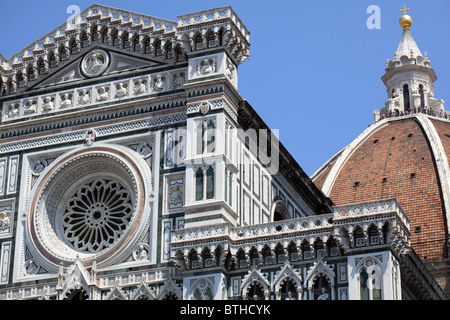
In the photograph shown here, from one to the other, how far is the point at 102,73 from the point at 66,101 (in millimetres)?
1450

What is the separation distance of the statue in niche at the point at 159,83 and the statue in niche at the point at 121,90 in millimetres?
986

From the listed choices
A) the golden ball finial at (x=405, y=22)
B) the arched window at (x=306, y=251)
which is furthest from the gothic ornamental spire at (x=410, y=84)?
the arched window at (x=306, y=251)

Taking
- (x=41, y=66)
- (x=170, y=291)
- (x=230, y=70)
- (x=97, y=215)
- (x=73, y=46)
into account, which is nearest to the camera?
(x=170, y=291)

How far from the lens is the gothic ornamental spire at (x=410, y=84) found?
74.8 meters

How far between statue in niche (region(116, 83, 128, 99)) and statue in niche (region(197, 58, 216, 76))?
8.58ft

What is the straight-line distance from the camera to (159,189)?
111ft

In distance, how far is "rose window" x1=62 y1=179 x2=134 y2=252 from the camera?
34.3 m

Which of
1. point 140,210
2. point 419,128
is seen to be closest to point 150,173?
point 140,210

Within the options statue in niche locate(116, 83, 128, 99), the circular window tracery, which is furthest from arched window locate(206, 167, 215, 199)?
statue in niche locate(116, 83, 128, 99)

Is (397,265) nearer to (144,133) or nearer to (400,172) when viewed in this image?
(144,133)

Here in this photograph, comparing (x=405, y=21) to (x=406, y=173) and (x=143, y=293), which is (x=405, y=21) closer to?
(x=406, y=173)

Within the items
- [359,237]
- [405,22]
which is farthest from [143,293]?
[405,22]

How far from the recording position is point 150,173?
A: 34062 mm
